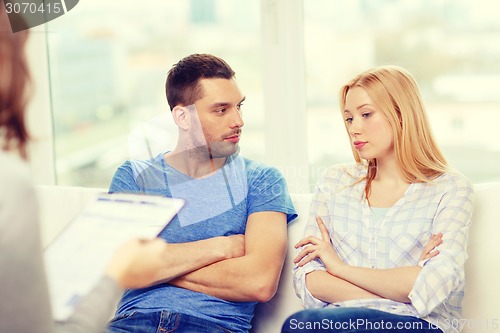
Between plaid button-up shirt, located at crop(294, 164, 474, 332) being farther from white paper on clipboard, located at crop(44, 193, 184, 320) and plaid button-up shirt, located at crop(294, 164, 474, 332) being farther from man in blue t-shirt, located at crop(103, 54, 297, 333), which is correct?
white paper on clipboard, located at crop(44, 193, 184, 320)

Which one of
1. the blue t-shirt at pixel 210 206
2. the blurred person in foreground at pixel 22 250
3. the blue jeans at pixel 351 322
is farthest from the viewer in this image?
the blue t-shirt at pixel 210 206

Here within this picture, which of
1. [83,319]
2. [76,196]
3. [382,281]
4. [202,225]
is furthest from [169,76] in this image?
[83,319]

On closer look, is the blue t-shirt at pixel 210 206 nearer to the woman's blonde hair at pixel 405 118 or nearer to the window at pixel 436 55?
the woman's blonde hair at pixel 405 118

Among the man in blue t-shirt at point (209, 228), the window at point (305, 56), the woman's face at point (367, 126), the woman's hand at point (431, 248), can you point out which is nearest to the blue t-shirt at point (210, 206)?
the man in blue t-shirt at point (209, 228)

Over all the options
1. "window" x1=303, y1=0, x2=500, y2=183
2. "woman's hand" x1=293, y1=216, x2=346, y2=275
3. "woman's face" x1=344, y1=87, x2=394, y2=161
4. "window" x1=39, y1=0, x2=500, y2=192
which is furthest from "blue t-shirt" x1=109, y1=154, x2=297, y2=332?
"window" x1=303, y1=0, x2=500, y2=183

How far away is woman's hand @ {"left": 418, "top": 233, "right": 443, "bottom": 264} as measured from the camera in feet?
4.25

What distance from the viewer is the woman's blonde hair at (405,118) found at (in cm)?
144

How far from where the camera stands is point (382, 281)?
Result: 4.34 feet

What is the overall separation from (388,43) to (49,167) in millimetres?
1401

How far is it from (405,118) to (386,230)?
0.24 meters

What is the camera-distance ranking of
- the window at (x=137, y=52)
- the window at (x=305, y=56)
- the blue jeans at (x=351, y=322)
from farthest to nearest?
the window at (x=305, y=56) → the window at (x=137, y=52) → the blue jeans at (x=351, y=322)

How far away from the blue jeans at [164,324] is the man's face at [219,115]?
357 mm

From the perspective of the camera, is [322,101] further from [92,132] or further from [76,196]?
[76,196]

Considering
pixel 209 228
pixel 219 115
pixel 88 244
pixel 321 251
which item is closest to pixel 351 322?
pixel 321 251
